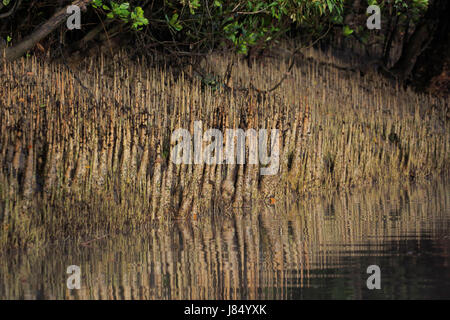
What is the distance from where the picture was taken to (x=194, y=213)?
8992 mm

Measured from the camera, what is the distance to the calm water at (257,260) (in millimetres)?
5582

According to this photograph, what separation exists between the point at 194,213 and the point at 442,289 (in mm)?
3864

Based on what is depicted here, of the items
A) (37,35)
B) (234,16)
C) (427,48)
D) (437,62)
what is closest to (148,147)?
(37,35)

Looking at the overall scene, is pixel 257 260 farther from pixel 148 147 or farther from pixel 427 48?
pixel 427 48

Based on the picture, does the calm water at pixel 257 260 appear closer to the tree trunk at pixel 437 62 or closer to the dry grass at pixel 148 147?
the dry grass at pixel 148 147

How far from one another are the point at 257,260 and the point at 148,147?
2240 mm

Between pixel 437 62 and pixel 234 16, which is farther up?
pixel 437 62

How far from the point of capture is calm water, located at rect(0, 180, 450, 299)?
5.58 m

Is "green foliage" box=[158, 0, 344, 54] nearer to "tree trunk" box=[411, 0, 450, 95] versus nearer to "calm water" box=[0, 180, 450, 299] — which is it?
"calm water" box=[0, 180, 450, 299]

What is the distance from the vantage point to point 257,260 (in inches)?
262

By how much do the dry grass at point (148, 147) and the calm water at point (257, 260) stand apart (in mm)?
277

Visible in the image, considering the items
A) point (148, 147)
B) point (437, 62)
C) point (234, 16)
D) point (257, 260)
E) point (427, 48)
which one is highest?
point (427, 48)

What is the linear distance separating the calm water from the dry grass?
0.28 meters

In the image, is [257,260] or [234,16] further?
[234,16]
